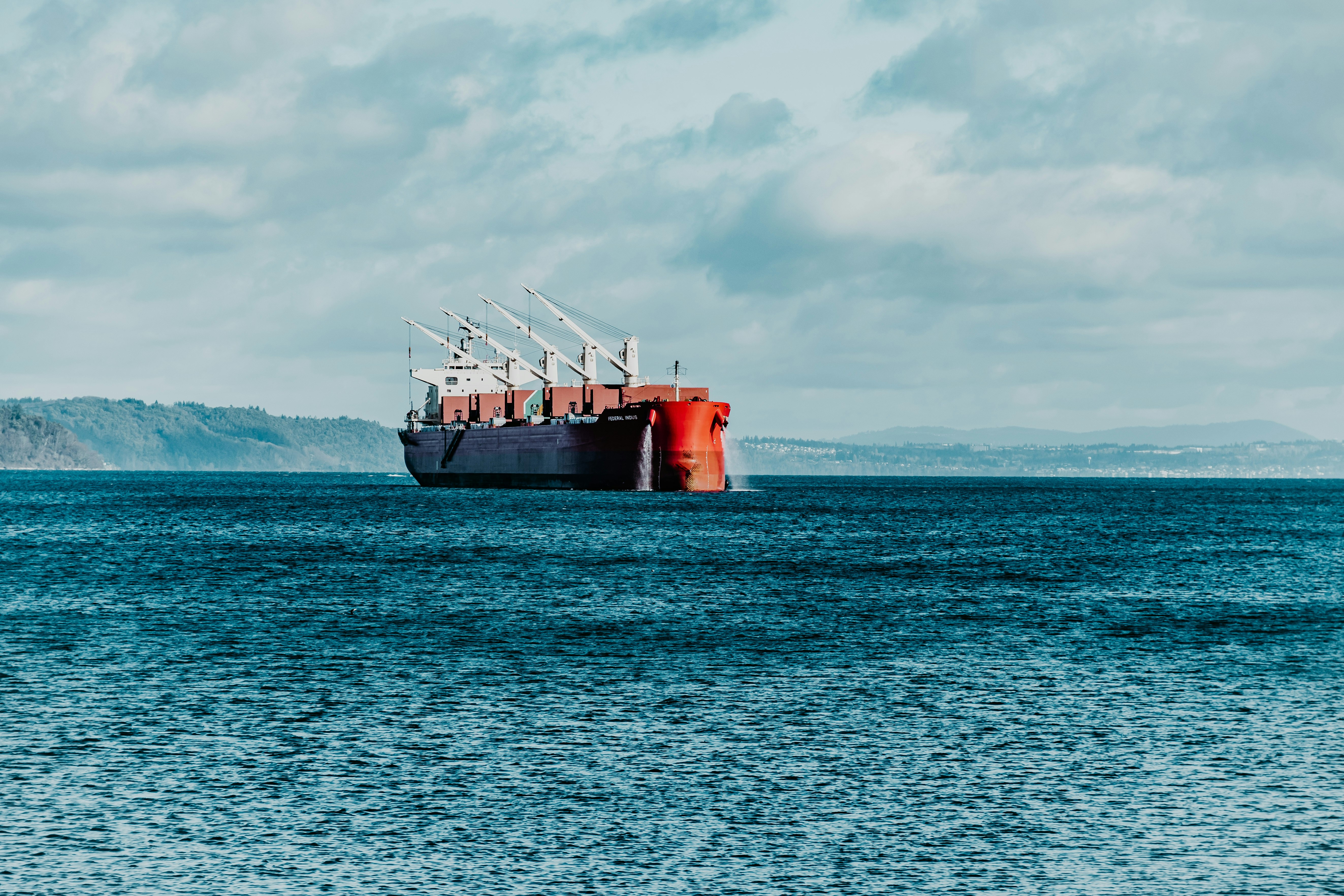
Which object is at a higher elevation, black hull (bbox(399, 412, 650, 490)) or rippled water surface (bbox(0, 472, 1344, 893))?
black hull (bbox(399, 412, 650, 490))

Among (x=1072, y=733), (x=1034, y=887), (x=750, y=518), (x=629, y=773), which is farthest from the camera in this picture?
(x=750, y=518)

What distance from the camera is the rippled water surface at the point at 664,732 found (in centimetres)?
1241

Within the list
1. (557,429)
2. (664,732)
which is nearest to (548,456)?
(557,429)

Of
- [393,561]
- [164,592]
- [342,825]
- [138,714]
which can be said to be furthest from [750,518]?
[342,825]

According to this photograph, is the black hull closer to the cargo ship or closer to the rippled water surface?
the cargo ship

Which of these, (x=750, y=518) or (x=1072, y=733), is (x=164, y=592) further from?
(x=750, y=518)

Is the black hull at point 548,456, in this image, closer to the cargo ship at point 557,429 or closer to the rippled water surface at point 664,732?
the cargo ship at point 557,429

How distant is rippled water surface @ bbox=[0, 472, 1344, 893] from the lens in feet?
40.7

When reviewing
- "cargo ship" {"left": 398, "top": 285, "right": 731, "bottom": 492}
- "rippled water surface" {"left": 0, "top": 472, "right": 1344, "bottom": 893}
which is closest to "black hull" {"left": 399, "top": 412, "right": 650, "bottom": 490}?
"cargo ship" {"left": 398, "top": 285, "right": 731, "bottom": 492}

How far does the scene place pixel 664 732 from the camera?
18.4m

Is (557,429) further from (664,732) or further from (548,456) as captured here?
(664,732)

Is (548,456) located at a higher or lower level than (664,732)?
higher

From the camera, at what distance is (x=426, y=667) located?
24.2m

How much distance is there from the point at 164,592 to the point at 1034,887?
32.0m
